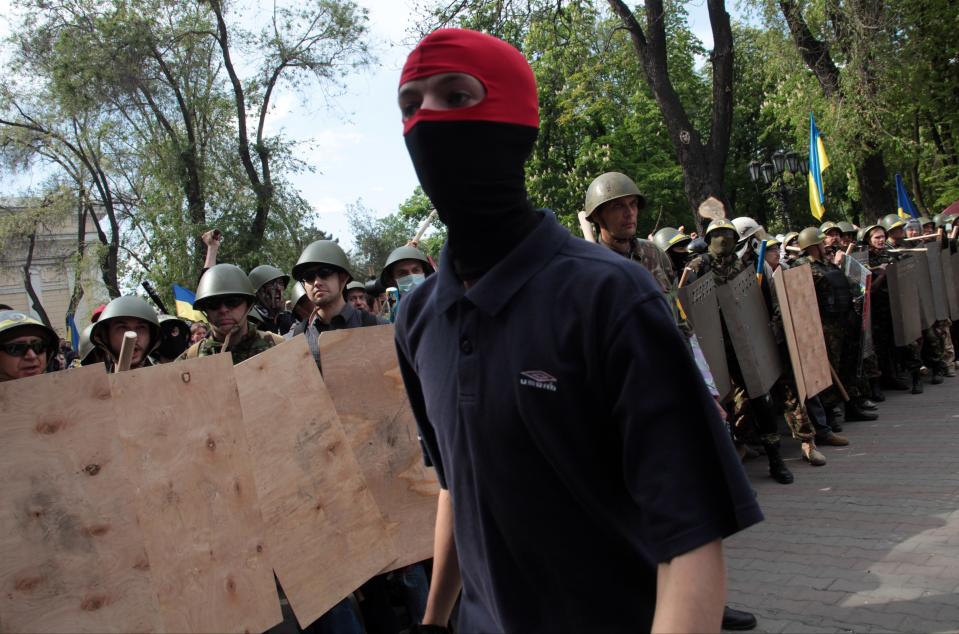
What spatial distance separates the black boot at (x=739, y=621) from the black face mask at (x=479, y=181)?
3552 millimetres

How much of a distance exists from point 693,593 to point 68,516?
8.67 feet

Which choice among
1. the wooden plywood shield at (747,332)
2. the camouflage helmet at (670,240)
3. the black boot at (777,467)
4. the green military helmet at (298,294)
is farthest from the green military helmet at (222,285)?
the black boot at (777,467)

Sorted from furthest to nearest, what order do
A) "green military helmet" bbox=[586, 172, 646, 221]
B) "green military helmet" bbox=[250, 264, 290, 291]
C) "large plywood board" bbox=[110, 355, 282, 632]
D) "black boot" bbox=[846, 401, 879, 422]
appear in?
"black boot" bbox=[846, 401, 879, 422] < "green military helmet" bbox=[250, 264, 290, 291] < "green military helmet" bbox=[586, 172, 646, 221] < "large plywood board" bbox=[110, 355, 282, 632]

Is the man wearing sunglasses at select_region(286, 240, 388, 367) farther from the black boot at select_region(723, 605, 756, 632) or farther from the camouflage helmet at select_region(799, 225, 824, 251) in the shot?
the camouflage helmet at select_region(799, 225, 824, 251)

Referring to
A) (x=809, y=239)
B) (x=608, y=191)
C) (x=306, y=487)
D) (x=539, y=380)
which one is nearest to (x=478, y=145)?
(x=539, y=380)

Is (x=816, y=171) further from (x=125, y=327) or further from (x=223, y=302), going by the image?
(x=125, y=327)

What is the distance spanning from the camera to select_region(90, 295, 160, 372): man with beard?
505cm

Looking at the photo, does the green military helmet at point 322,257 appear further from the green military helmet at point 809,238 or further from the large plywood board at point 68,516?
the green military helmet at point 809,238

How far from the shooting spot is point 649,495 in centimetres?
113

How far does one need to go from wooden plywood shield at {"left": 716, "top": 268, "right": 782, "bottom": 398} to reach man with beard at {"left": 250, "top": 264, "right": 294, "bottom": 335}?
3879mm

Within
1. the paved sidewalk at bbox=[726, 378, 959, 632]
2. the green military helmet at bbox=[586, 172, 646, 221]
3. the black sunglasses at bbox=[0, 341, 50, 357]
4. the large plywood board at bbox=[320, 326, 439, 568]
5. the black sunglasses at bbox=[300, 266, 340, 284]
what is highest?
the green military helmet at bbox=[586, 172, 646, 221]

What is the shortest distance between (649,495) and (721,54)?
47.0ft

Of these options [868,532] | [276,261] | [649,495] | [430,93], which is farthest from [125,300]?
[276,261]

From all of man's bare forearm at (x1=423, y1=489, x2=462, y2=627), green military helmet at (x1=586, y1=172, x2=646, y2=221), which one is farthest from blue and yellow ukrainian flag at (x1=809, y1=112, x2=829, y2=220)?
man's bare forearm at (x1=423, y1=489, x2=462, y2=627)
